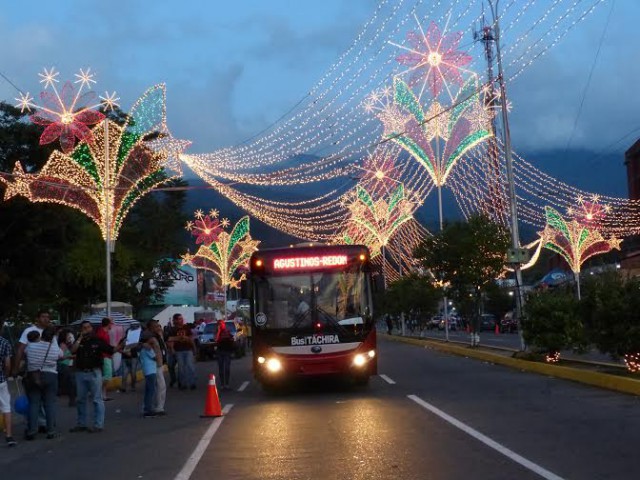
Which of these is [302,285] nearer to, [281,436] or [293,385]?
[293,385]

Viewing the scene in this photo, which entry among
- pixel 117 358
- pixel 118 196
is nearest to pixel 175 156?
pixel 118 196

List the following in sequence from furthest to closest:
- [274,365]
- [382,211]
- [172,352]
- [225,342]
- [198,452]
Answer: [382,211] → [172,352] → [225,342] → [274,365] → [198,452]

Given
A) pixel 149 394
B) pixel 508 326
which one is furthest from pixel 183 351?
pixel 508 326

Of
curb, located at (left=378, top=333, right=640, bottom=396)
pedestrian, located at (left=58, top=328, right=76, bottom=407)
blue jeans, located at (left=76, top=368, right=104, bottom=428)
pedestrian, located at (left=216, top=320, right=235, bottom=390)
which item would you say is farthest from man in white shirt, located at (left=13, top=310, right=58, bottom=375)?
curb, located at (left=378, top=333, right=640, bottom=396)

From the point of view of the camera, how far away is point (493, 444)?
1066 cm

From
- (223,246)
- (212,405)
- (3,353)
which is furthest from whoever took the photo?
(223,246)

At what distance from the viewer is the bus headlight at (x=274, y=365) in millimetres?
18031

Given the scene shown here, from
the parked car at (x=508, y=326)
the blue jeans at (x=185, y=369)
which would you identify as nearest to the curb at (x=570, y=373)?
the blue jeans at (x=185, y=369)

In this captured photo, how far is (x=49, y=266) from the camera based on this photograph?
3531 cm

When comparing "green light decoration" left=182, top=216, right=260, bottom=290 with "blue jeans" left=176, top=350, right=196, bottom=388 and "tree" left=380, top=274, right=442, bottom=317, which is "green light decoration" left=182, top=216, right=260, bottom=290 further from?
→ "blue jeans" left=176, top=350, right=196, bottom=388

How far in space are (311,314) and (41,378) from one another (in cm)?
652

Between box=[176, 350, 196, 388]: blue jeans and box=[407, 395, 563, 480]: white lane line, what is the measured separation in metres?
7.73

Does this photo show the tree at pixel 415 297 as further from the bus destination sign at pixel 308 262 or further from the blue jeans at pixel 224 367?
the bus destination sign at pixel 308 262

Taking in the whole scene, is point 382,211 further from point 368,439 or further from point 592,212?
point 368,439
